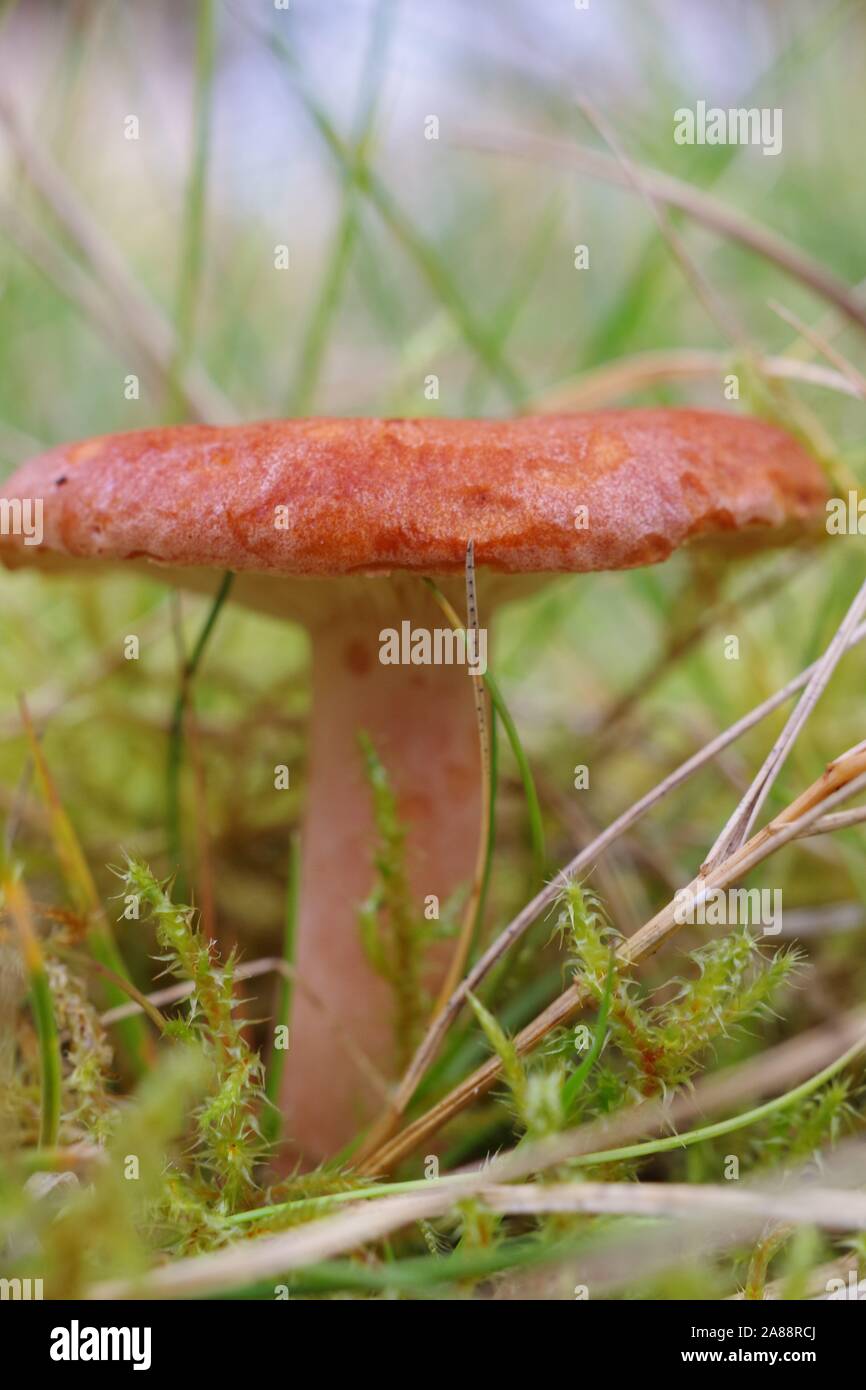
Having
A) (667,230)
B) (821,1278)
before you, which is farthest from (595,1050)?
(667,230)

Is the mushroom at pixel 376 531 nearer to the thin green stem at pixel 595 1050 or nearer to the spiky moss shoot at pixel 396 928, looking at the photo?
the spiky moss shoot at pixel 396 928

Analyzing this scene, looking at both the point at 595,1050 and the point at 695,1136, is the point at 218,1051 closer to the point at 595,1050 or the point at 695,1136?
the point at 595,1050

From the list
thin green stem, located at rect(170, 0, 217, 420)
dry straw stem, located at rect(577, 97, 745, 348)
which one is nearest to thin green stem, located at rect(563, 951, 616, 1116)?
dry straw stem, located at rect(577, 97, 745, 348)

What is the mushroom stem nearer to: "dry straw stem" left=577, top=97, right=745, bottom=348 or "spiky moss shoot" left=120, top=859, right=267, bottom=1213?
"spiky moss shoot" left=120, top=859, right=267, bottom=1213

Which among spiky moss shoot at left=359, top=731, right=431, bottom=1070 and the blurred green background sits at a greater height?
the blurred green background

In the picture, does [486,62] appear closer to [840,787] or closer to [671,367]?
[671,367]
